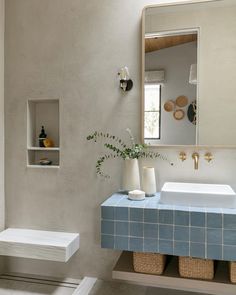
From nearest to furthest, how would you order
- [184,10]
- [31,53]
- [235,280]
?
[235,280]
[184,10]
[31,53]

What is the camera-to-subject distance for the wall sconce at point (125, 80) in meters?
2.24

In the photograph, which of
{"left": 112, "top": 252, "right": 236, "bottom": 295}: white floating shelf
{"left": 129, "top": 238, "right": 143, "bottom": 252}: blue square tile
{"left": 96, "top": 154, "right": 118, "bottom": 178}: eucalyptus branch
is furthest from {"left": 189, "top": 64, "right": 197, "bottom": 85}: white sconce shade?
{"left": 112, "top": 252, "right": 236, "bottom": 295}: white floating shelf

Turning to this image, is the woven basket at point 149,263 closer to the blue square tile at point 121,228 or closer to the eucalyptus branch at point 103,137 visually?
the blue square tile at point 121,228

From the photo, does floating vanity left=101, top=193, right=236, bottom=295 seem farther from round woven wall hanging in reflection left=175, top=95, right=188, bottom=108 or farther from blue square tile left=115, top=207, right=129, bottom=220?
round woven wall hanging in reflection left=175, top=95, right=188, bottom=108

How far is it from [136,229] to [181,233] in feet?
0.91

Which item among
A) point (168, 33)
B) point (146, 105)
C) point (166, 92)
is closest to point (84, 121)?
point (146, 105)

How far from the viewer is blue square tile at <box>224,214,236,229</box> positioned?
166 cm

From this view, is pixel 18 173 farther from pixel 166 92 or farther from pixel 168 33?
pixel 168 33

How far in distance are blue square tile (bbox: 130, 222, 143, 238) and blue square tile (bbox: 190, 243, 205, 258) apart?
0.31 metres

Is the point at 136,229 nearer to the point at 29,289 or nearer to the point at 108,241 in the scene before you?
the point at 108,241

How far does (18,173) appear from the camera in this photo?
2572 mm

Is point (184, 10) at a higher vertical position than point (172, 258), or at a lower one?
higher

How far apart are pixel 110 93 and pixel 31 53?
0.80 meters

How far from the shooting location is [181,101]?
217cm
